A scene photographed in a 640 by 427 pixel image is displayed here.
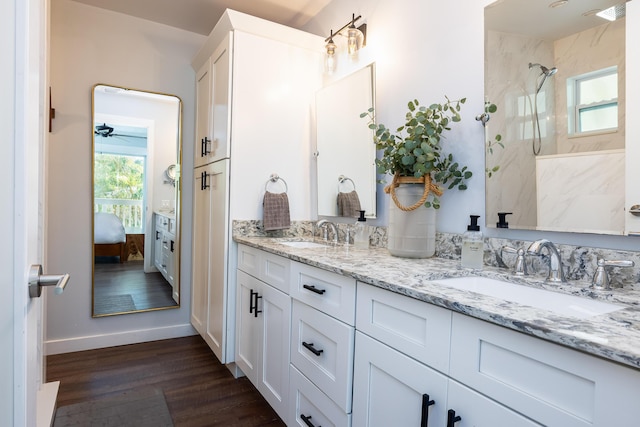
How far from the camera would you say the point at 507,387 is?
730 millimetres

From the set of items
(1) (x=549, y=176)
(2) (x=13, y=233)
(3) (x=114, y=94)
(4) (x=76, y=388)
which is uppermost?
(3) (x=114, y=94)

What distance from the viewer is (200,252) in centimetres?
276

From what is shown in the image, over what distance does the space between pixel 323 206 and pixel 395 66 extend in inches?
37.4

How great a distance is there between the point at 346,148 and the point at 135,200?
65.8 inches

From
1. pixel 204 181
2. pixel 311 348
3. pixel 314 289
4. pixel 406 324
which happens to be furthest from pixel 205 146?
pixel 406 324

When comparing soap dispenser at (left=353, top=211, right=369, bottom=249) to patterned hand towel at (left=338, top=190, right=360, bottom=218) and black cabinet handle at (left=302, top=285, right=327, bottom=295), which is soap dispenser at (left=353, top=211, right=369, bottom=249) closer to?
patterned hand towel at (left=338, top=190, right=360, bottom=218)

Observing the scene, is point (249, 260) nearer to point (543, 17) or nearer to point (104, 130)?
point (104, 130)

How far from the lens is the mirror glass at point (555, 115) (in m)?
1.09

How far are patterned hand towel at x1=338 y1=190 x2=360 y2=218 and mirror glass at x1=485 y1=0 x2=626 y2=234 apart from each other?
0.83 metres

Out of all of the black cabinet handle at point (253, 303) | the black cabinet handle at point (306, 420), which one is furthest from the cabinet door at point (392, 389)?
the black cabinet handle at point (253, 303)

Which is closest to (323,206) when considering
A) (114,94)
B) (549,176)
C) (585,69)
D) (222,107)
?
(222,107)

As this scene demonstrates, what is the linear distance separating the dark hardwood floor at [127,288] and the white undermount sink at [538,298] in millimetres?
2419

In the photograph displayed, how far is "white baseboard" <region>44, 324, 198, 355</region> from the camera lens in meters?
2.57

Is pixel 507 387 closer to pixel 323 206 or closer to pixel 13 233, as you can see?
pixel 13 233
